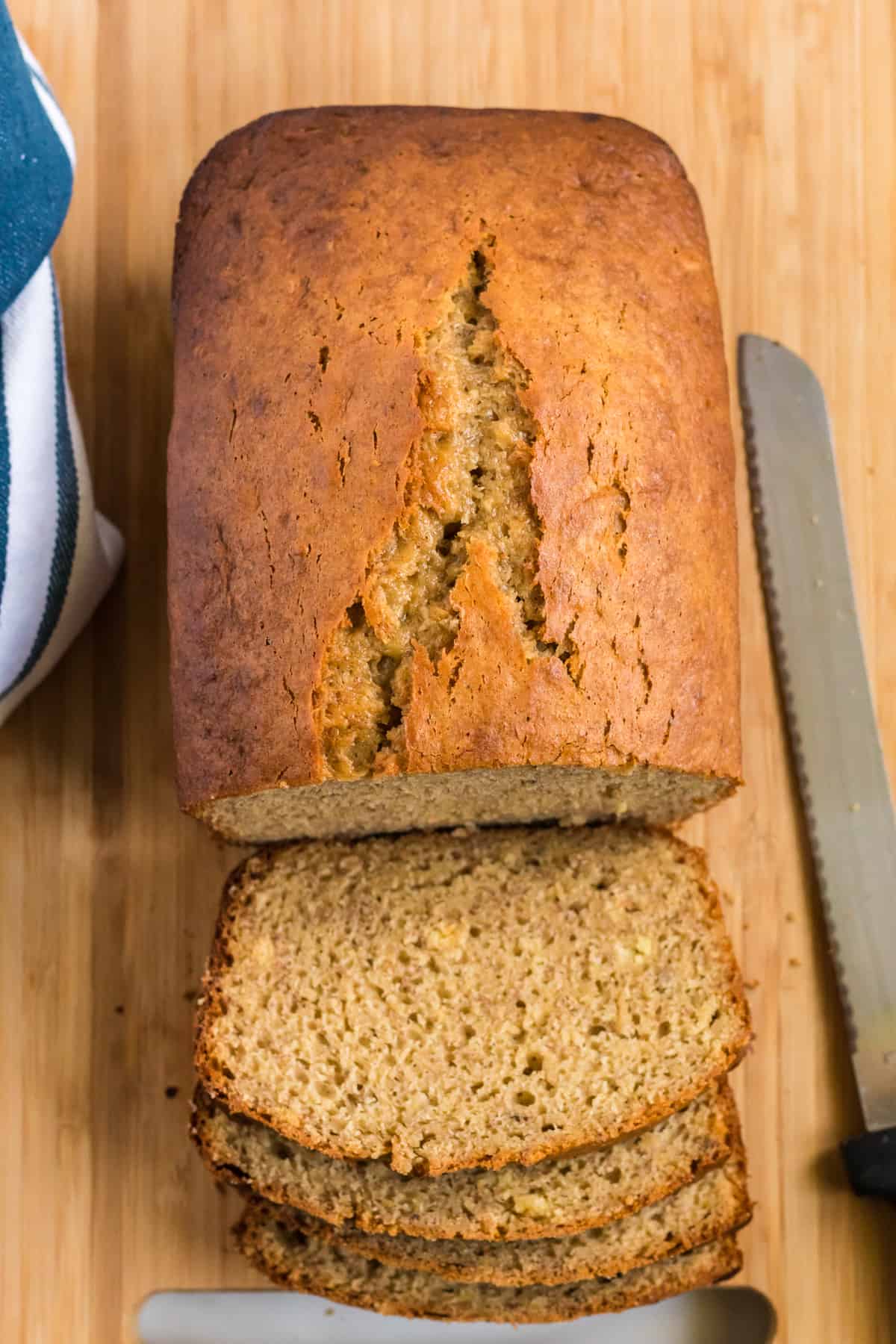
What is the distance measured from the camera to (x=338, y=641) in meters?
1.94

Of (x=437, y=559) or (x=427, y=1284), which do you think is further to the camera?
(x=427, y=1284)

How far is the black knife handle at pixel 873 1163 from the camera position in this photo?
2344 millimetres

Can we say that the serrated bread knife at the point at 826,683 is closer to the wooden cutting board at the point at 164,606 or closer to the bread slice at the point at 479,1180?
the wooden cutting board at the point at 164,606

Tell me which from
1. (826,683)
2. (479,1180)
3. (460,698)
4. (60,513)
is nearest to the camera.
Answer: (460,698)

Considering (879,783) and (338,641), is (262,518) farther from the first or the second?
(879,783)

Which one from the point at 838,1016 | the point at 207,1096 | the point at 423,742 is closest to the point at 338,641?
the point at 423,742

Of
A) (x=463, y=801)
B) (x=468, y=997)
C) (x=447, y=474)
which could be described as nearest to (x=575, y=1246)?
(x=468, y=997)

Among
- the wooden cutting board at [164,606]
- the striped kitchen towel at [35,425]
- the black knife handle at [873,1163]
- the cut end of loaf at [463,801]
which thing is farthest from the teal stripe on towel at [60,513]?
the black knife handle at [873,1163]

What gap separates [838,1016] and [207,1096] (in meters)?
1.18

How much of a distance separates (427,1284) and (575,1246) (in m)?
0.27

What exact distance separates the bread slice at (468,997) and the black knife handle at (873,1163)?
388 mm

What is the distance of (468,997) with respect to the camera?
87.4 inches

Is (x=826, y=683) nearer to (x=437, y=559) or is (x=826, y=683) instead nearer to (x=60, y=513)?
(x=437, y=559)

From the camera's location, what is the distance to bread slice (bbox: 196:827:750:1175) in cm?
216
